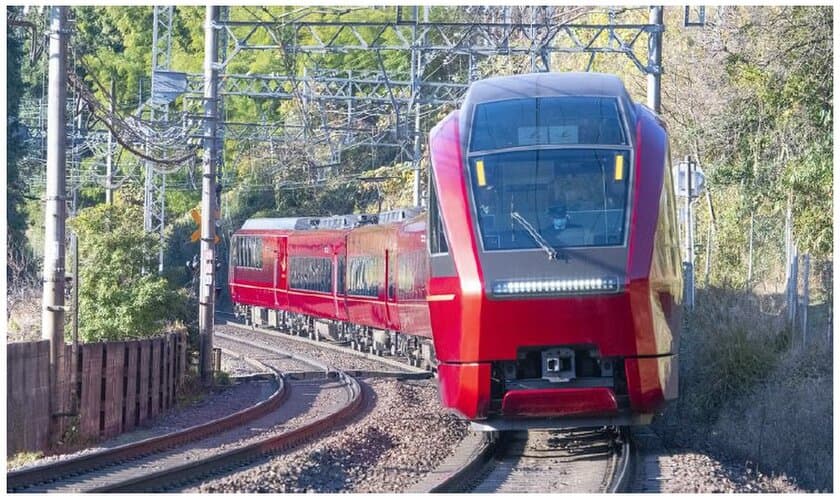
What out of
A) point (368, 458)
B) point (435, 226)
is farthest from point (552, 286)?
point (368, 458)

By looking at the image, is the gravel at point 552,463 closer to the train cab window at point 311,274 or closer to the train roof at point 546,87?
the train roof at point 546,87

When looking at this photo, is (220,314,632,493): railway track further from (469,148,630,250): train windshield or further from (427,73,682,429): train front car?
(469,148,630,250): train windshield

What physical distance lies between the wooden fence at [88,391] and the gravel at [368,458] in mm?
2779

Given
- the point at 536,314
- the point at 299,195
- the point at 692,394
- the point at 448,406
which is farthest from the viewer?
the point at 299,195

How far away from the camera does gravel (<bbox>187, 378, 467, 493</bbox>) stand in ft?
36.8

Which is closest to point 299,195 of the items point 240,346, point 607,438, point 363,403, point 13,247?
point 13,247

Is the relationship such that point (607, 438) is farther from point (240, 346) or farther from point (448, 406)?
point (240, 346)

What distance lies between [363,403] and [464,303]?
7179 mm

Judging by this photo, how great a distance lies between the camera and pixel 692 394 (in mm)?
16547

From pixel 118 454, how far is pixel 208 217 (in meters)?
9.42

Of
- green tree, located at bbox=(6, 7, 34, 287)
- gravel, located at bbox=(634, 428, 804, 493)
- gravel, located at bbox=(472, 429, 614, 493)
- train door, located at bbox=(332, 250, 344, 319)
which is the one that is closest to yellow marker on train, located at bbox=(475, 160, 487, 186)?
gravel, located at bbox=(472, 429, 614, 493)

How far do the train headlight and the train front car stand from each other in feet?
0.04

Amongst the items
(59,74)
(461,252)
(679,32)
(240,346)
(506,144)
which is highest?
(679,32)

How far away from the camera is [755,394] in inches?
628
